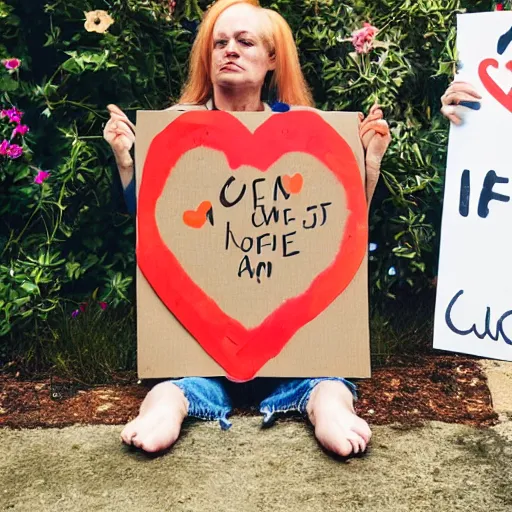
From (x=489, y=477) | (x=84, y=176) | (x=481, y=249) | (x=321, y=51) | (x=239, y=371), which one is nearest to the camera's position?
(x=489, y=477)

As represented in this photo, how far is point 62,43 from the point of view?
7.93ft

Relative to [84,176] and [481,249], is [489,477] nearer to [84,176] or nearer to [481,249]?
[481,249]

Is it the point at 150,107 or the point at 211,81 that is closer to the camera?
the point at 211,81

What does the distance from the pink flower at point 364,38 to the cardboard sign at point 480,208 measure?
0.97 feet

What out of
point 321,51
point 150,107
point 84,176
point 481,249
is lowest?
point 481,249

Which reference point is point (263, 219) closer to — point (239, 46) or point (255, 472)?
point (239, 46)

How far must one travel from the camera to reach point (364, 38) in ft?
7.95

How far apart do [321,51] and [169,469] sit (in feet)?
4.64

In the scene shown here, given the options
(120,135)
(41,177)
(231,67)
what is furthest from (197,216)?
(41,177)

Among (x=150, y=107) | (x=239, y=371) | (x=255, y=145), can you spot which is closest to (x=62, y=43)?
(x=150, y=107)

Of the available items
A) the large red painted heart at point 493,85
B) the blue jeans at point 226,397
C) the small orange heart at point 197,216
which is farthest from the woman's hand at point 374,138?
the blue jeans at point 226,397

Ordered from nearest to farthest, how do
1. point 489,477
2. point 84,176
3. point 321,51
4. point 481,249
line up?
1. point 489,477
2. point 481,249
3. point 84,176
4. point 321,51

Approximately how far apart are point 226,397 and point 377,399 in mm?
433

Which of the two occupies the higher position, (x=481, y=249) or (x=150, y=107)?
(x=150, y=107)
